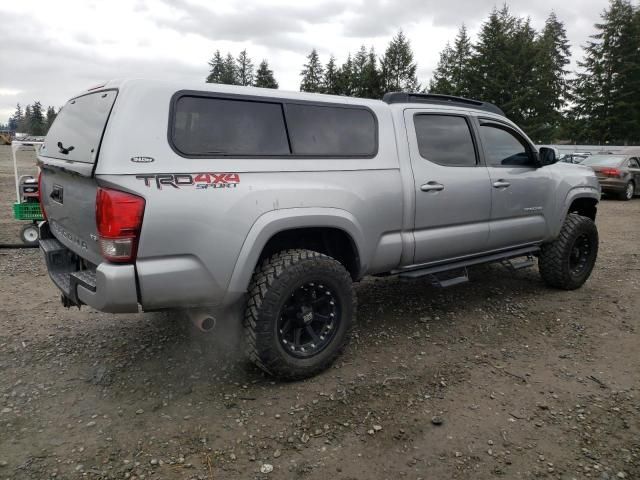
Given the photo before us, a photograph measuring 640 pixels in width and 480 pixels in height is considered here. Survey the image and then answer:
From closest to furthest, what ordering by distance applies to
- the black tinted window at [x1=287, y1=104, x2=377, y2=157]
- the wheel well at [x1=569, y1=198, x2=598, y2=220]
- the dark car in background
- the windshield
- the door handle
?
the black tinted window at [x1=287, y1=104, x2=377, y2=157] < the door handle < the wheel well at [x1=569, y1=198, x2=598, y2=220] < the dark car in background < the windshield

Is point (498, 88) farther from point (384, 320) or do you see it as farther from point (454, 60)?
point (384, 320)

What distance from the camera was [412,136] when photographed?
13.1ft

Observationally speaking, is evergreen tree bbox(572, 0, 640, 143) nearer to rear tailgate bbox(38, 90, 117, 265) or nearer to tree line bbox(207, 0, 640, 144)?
tree line bbox(207, 0, 640, 144)

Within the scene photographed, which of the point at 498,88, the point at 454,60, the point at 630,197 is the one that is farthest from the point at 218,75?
the point at 630,197

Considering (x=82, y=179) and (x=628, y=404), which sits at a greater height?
(x=82, y=179)

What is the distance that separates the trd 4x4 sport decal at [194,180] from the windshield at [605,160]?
15.2 metres

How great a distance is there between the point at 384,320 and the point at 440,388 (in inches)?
50.4

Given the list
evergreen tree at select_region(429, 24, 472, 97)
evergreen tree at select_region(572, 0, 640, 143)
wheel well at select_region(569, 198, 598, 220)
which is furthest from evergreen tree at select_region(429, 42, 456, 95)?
wheel well at select_region(569, 198, 598, 220)

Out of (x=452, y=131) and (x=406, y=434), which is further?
(x=452, y=131)

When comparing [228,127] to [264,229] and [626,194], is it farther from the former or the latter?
[626,194]

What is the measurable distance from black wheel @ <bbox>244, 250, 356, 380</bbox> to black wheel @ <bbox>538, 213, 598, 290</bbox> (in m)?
2.85

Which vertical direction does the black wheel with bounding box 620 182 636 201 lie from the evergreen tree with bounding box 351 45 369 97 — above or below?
below

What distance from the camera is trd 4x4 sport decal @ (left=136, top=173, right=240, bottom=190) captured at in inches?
107

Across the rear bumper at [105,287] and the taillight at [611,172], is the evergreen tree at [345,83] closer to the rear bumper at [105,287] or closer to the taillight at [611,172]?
the taillight at [611,172]
